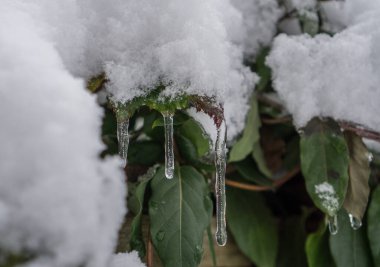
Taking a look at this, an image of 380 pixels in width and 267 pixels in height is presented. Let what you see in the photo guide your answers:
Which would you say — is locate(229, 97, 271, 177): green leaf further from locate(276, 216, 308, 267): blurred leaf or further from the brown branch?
locate(276, 216, 308, 267): blurred leaf

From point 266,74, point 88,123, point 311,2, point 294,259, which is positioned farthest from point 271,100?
point 88,123

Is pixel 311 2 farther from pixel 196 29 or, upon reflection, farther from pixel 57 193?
pixel 57 193

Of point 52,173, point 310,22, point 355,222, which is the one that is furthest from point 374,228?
point 52,173

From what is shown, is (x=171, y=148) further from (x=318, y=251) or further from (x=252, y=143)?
(x=318, y=251)

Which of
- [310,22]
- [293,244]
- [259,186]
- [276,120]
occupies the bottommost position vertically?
[293,244]

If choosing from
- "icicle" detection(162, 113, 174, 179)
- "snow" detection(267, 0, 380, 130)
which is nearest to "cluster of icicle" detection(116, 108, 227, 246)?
"icicle" detection(162, 113, 174, 179)

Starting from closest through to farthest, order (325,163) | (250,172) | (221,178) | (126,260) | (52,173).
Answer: (52,173), (126,260), (221,178), (325,163), (250,172)

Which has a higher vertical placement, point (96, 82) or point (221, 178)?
point (96, 82)
